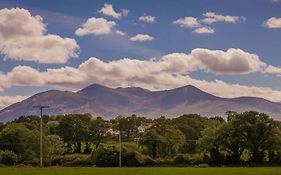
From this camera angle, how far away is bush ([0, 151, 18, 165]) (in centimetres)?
10779

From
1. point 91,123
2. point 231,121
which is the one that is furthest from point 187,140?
point 91,123

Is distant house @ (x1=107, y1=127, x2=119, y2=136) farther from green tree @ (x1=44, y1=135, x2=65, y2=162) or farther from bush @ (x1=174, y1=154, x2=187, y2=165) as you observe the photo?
bush @ (x1=174, y1=154, x2=187, y2=165)

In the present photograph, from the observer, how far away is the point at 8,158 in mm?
108000

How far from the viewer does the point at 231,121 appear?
10300 centimetres

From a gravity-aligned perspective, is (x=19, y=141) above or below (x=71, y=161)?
above

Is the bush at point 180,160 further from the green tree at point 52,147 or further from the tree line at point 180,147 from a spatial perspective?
the green tree at point 52,147

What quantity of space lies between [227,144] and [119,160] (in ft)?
75.8

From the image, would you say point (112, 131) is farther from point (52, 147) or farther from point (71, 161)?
point (71, 161)

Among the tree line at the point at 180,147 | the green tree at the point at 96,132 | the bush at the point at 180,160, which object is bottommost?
the bush at the point at 180,160

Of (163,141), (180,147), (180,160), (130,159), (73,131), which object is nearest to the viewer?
(180,160)

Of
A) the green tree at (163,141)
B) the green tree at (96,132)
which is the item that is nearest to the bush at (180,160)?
the green tree at (163,141)

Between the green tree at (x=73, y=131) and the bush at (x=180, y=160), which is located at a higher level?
the green tree at (x=73, y=131)

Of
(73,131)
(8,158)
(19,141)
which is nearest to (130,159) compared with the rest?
(8,158)

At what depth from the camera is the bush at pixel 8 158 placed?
354ft
